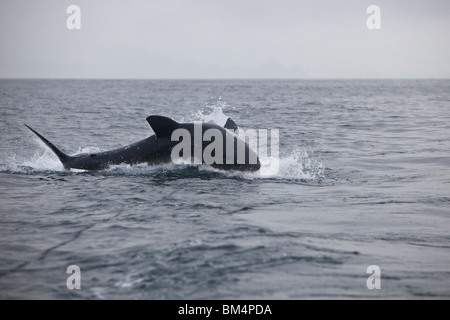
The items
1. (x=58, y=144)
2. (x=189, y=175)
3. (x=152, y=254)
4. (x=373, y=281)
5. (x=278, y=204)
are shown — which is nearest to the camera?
(x=373, y=281)

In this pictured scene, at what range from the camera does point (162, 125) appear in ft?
38.6

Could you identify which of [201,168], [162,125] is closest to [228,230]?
[162,125]

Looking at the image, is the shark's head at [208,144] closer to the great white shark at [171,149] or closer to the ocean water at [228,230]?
the great white shark at [171,149]

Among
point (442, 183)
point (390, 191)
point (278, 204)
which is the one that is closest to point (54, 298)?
point (278, 204)

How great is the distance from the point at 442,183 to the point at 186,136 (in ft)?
19.3

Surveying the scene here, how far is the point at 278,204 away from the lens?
32.2ft

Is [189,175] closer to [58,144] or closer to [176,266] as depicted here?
[176,266]

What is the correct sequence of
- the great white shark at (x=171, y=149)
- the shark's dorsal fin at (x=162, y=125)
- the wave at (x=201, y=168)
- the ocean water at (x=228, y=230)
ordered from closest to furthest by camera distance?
the ocean water at (x=228, y=230)
the shark's dorsal fin at (x=162, y=125)
the great white shark at (x=171, y=149)
the wave at (x=201, y=168)

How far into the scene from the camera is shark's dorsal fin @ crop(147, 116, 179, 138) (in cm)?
1159

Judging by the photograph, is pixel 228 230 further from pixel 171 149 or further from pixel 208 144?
pixel 171 149

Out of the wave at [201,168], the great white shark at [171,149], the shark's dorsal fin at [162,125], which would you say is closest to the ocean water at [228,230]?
the wave at [201,168]

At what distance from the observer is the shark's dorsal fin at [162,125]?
11.6 m

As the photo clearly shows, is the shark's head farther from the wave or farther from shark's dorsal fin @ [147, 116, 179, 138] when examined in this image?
the wave
